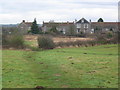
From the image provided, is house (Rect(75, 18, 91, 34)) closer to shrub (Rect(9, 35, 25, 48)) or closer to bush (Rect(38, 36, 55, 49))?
bush (Rect(38, 36, 55, 49))

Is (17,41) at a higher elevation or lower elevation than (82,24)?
lower

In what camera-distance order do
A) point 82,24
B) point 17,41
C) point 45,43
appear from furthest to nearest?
point 82,24 → point 45,43 → point 17,41

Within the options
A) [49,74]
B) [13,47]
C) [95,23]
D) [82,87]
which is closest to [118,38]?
[13,47]

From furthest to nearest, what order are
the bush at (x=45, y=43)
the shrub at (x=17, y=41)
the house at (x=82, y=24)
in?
the house at (x=82, y=24), the bush at (x=45, y=43), the shrub at (x=17, y=41)

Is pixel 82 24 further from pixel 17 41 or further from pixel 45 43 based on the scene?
pixel 17 41

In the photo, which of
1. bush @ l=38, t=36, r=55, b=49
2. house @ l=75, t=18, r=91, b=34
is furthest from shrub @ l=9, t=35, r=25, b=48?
house @ l=75, t=18, r=91, b=34

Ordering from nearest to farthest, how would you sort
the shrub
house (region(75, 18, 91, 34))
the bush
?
the shrub
the bush
house (region(75, 18, 91, 34))

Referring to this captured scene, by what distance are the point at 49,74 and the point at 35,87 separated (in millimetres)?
4921

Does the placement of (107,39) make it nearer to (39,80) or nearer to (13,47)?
(13,47)

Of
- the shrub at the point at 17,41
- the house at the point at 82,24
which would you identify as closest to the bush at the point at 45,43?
the shrub at the point at 17,41

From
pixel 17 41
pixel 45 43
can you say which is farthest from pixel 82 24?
pixel 17 41

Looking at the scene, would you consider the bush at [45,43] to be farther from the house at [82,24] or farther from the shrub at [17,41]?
the house at [82,24]

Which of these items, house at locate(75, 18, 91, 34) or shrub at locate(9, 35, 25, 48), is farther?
house at locate(75, 18, 91, 34)

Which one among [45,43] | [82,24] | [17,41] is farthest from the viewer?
[82,24]
